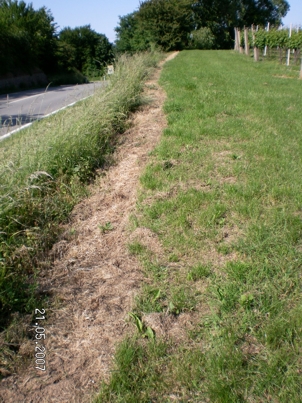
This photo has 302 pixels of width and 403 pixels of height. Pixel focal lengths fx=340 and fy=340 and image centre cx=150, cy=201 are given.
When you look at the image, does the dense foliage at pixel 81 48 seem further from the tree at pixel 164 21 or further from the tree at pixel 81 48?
the tree at pixel 164 21

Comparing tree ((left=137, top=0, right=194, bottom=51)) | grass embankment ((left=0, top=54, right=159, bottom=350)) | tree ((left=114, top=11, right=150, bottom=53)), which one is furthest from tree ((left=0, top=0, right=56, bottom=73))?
grass embankment ((left=0, top=54, right=159, bottom=350))

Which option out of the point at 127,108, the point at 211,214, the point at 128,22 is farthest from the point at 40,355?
the point at 128,22

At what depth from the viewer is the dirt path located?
6.55 ft

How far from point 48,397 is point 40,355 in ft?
0.98

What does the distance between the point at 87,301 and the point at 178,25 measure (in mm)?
37616

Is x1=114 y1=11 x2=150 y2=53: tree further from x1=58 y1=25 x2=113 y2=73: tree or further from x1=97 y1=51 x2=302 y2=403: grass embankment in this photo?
x1=97 y1=51 x2=302 y2=403: grass embankment

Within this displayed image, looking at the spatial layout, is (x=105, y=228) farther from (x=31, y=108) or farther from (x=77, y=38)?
(x=77, y=38)

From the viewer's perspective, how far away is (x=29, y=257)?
9.82 ft

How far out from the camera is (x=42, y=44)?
33.9 metres

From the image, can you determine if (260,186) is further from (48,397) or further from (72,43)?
(72,43)

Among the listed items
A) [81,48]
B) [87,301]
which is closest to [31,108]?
[87,301]

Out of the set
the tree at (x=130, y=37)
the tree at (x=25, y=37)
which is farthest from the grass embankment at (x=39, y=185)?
the tree at (x=25, y=37)

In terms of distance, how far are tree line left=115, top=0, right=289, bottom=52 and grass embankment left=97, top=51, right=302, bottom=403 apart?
84.5 feet

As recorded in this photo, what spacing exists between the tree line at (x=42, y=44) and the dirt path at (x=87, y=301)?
81.7 ft
